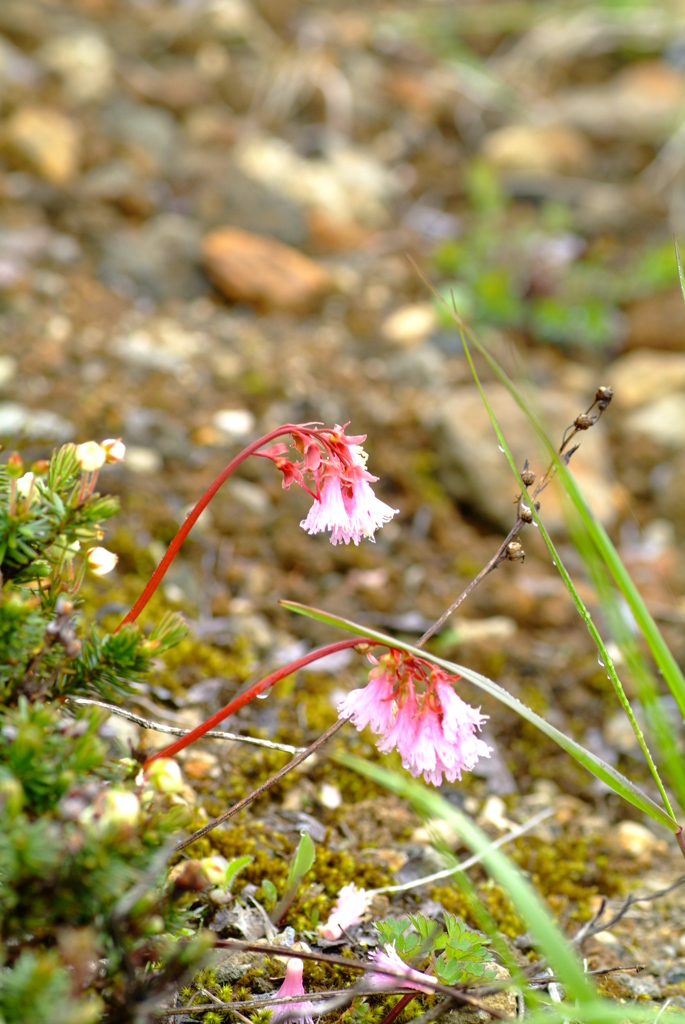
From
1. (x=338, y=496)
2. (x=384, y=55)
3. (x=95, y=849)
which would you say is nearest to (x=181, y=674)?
(x=338, y=496)

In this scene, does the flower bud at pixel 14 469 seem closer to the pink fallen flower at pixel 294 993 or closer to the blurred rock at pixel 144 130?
the pink fallen flower at pixel 294 993

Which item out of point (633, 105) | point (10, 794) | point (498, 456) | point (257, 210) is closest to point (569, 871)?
point (10, 794)

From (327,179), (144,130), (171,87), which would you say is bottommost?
(327,179)

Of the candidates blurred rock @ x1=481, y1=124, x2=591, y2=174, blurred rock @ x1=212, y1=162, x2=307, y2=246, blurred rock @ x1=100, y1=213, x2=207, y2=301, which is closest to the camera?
blurred rock @ x1=100, y1=213, x2=207, y2=301

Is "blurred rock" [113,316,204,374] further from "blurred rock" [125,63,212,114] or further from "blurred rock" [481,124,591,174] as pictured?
"blurred rock" [481,124,591,174]

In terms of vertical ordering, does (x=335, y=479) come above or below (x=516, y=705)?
above

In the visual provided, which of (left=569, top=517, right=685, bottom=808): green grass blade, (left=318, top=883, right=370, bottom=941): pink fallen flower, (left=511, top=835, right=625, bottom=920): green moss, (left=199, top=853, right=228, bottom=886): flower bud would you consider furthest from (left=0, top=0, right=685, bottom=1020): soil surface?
(left=199, top=853, right=228, bottom=886): flower bud

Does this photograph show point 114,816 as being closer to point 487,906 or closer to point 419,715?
point 419,715
